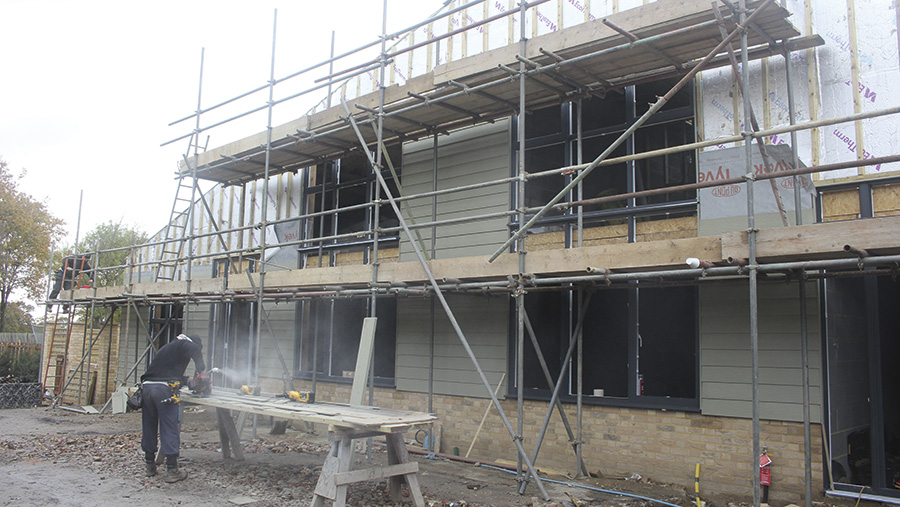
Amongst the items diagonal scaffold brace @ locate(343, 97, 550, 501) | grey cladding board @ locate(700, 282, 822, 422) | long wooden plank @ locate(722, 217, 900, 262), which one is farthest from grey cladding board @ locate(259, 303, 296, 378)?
long wooden plank @ locate(722, 217, 900, 262)

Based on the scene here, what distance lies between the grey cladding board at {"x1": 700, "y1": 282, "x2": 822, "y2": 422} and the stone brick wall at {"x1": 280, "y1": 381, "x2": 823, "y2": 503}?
22 centimetres

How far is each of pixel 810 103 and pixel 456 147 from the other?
538 cm

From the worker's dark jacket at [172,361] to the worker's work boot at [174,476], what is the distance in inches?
45.4

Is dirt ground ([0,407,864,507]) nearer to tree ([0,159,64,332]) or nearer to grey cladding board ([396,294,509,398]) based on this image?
grey cladding board ([396,294,509,398])

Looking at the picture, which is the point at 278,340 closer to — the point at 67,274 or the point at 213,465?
the point at 213,465

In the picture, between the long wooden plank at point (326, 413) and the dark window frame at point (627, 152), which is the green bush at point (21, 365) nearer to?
the long wooden plank at point (326, 413)

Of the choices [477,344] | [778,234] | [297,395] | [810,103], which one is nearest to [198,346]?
[297,395]

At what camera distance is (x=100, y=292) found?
638 inches

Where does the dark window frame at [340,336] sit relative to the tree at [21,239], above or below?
below

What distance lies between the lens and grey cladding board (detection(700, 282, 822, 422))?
7176 mm

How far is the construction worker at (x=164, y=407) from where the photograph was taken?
8.16 meters

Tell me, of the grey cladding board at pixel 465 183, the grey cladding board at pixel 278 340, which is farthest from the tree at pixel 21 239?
the grey cladding board at pixel 465 183

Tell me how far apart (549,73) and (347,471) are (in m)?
5.42

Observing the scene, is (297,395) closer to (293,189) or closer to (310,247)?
(310,247)
